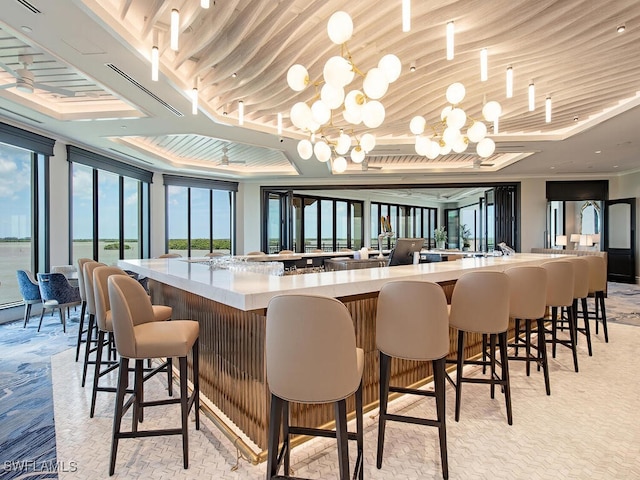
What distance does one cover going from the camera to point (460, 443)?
2.31m

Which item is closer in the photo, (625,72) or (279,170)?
(625,72)

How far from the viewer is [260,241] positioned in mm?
10711

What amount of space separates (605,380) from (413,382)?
1.77 metres

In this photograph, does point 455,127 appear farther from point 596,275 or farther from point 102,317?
point 102,317

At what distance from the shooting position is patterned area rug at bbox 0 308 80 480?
6.98 ft

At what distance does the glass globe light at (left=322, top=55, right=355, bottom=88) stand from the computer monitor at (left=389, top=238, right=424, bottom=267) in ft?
6.71

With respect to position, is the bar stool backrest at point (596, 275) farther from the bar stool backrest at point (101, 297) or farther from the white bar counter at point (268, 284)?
the bar stool backrest at point (101, 297)

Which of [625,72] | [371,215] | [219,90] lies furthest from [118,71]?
[371,215]

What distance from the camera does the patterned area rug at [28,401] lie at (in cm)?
213

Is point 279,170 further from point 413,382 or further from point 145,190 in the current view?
point 413,382

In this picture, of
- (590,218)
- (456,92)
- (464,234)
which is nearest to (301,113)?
(456,92)

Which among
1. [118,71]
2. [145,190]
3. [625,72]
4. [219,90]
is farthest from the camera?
[145,190]

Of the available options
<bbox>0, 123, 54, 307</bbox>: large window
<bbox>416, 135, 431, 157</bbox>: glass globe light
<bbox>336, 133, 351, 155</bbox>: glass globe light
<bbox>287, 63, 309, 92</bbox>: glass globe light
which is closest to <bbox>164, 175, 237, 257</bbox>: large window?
<bbox>0, 123, 54, 307</bbox>: large window

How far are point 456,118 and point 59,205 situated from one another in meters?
6.51
